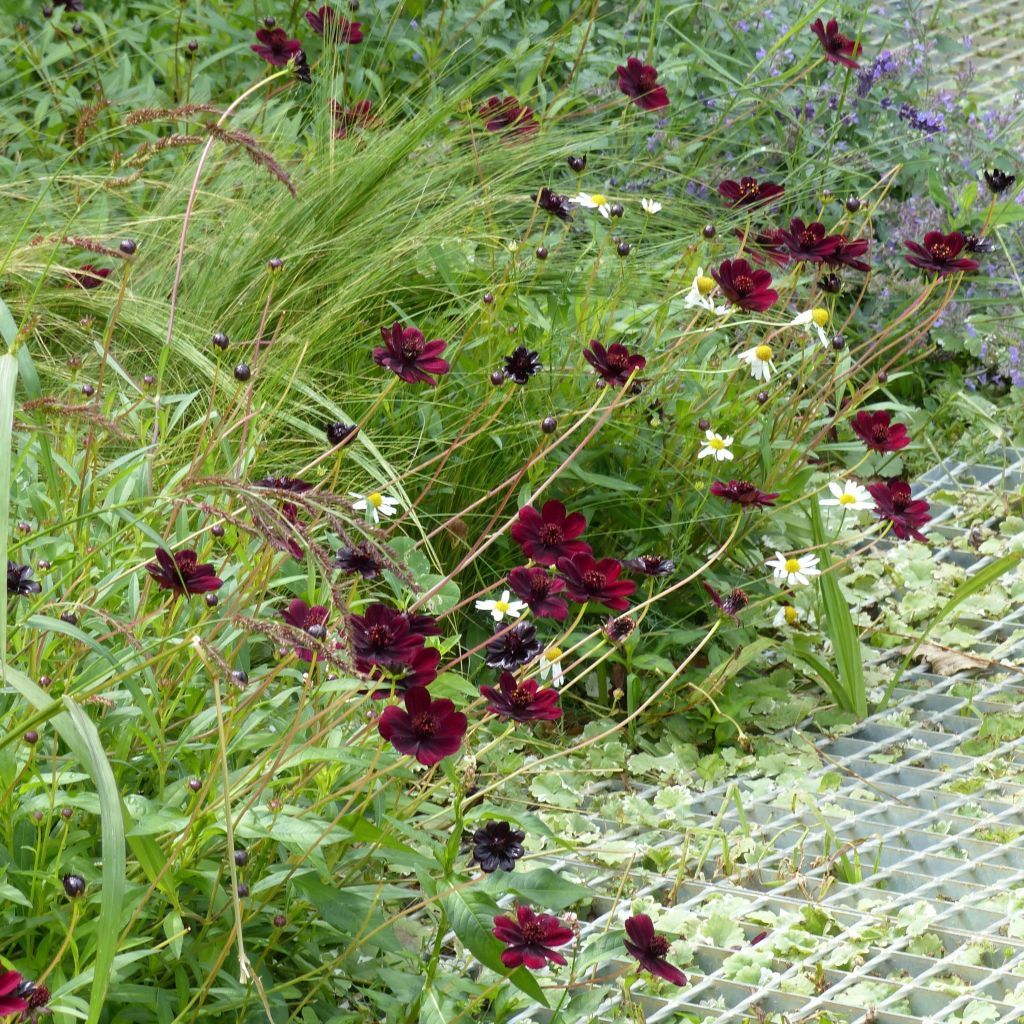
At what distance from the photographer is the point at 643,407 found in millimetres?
2869

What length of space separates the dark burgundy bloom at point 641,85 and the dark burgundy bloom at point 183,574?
6.15ft

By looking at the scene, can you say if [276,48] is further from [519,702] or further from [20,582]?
[519,702]

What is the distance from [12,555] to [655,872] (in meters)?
1.07

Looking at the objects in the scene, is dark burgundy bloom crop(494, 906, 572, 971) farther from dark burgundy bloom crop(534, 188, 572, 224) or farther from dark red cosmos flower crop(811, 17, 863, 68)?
dark red cosmos flower crop(811, 17, 863, 68)

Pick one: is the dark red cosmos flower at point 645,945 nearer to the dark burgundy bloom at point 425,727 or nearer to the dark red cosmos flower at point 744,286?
the dark burgundy bloom at point 425,727

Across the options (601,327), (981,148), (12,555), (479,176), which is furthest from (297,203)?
(981,148)

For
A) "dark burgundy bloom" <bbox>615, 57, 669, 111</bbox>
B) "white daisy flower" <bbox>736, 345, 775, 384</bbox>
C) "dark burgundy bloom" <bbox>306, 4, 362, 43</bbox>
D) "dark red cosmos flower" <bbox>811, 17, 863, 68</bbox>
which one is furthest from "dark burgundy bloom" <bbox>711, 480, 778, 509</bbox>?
"dark burgundy bloom" <bbox>306, 4, 362, 43</bbox>

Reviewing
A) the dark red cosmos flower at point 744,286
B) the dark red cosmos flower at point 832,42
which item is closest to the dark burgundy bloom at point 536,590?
the dark red cosmos flower at point 744,286

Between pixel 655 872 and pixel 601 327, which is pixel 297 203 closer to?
pixel 601 327

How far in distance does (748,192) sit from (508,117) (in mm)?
830

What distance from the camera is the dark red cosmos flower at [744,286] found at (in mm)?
2547

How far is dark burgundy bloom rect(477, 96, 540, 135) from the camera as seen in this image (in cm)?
350

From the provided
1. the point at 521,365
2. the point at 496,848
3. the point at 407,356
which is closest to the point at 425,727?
the point at 496,848

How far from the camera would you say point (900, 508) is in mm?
2457
